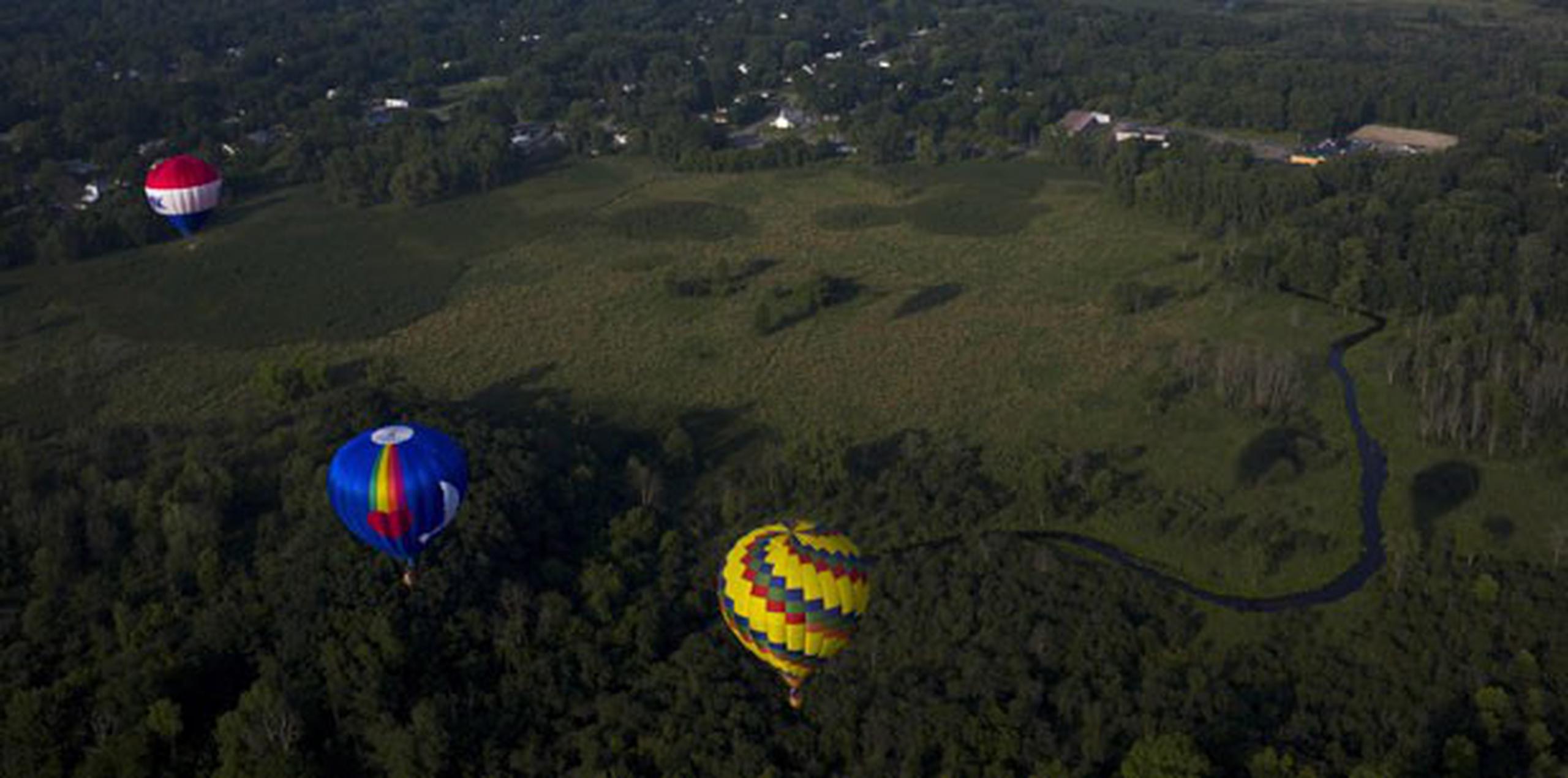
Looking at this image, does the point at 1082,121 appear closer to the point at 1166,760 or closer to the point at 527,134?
the point at 527,134

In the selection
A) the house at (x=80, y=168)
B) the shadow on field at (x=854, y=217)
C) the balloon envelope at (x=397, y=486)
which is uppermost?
the balloon envelope at (x=397, y=486)

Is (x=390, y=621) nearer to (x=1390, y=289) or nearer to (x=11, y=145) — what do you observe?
(x=1390, y=289)

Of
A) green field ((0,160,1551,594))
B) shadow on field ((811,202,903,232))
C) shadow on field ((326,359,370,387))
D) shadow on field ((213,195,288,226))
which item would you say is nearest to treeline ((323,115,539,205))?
green field ((0,160,1551,594))

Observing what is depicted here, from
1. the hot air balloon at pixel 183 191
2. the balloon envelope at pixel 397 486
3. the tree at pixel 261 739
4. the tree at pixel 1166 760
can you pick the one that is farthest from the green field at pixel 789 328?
the tree at pixel 261 739

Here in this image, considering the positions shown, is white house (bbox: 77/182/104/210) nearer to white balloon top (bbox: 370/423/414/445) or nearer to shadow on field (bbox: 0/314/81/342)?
shadow on field (bbox: 0/314/81/342)

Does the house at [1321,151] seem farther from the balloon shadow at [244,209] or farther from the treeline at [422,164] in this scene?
the balloon shadow at [244,209]

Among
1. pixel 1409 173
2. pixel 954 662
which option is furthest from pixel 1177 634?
pixel 1409 173

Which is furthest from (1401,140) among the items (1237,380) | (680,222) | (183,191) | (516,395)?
(183,191)
